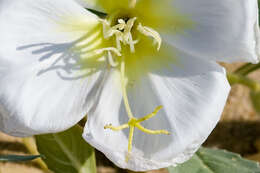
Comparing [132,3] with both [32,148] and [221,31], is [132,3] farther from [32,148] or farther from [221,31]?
[32,148]

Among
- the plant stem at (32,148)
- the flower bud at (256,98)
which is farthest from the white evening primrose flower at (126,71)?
the plant stem at (32,148)

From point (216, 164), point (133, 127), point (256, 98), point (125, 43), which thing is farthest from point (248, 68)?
point (133, 127)

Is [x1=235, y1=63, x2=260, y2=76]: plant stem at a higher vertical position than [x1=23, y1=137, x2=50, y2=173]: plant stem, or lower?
higher

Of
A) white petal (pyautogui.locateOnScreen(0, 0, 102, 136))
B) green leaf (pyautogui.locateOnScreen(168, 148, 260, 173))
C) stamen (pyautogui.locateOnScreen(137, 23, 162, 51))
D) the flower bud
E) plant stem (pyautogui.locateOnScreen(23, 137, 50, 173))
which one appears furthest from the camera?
plant stem (pyautogui.locateOnScreen(23, 137, 50, 173))

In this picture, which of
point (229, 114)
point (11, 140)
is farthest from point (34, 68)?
point (229, 114)

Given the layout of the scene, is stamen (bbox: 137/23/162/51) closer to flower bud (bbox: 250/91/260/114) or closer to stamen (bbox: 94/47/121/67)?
stamen (bbox: 94/47/121/67)

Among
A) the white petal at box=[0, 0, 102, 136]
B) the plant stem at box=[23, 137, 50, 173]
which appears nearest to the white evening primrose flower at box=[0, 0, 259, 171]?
the white petal at box=[0, 0, 102, 136]
